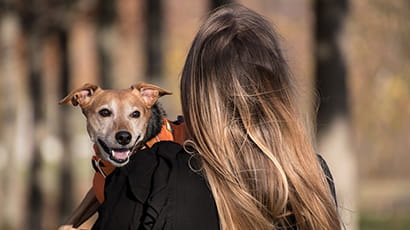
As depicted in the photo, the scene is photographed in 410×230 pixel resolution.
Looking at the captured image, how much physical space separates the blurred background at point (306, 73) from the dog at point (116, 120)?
5135mm

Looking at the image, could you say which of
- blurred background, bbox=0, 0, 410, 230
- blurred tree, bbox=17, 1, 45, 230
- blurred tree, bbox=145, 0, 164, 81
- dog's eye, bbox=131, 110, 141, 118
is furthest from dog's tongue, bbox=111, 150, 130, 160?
blurred tree, bbox=17, 1, 45, 230

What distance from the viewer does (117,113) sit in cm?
463

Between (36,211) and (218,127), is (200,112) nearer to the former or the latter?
(218,127)

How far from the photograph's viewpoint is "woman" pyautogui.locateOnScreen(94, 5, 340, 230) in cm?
338

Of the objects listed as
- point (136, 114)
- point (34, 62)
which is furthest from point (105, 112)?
point (34, 62)

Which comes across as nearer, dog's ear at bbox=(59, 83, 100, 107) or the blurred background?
dog's ear at bbox=(59, 83, 100, 107)

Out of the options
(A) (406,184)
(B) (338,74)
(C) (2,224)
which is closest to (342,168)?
(B) (338,74)

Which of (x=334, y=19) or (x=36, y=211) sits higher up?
(x=334, y=19)

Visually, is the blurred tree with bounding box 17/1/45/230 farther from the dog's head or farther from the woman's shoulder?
the woman's shoulder

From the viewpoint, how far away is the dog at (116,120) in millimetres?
4305

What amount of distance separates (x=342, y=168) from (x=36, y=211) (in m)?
8.77

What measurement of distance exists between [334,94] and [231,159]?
20.7 feet

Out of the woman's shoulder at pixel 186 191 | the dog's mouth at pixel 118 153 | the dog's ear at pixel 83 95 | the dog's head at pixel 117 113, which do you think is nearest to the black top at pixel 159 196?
the woman's shoulder at pixel 186 191

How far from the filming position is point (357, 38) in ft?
69.7
